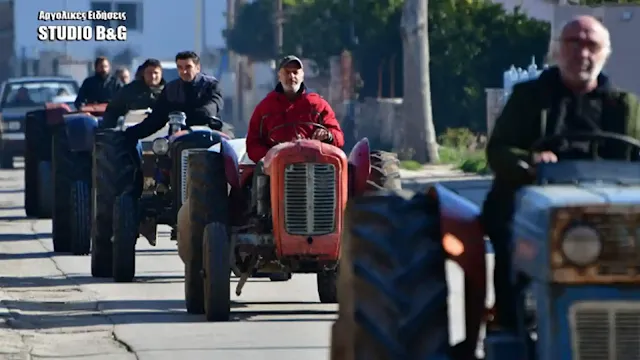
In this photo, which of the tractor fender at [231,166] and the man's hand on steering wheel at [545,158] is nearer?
the man's hand on steering wheel at [545,158]

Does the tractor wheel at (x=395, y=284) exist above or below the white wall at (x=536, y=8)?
below

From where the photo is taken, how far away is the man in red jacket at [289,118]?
13555 millimetres

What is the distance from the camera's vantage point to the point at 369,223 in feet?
24.7

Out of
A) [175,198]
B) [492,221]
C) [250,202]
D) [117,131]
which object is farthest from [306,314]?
[492,221]

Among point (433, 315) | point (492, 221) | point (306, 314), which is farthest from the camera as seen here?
point (306, 314)

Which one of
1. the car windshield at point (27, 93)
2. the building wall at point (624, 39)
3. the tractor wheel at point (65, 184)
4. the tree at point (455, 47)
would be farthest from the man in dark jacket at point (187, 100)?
the tree at point (455, 47)

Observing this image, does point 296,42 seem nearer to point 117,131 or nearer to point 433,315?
point 117,131

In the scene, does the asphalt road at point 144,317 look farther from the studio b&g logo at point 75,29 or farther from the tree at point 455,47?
the studio b&g logo at point 75,29

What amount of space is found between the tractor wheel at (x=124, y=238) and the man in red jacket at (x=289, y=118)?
246 centimetres

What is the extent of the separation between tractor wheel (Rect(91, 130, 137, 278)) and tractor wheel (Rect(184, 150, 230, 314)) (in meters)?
3.05

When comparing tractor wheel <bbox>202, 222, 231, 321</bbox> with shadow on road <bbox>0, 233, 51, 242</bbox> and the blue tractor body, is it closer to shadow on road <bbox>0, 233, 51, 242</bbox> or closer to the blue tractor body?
the blue tractor body

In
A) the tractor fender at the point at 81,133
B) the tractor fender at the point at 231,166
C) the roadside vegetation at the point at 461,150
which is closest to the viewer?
the tractor fender at the point at 231,166

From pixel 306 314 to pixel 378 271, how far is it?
604 cm

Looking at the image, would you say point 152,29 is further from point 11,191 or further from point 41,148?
point 41,148
